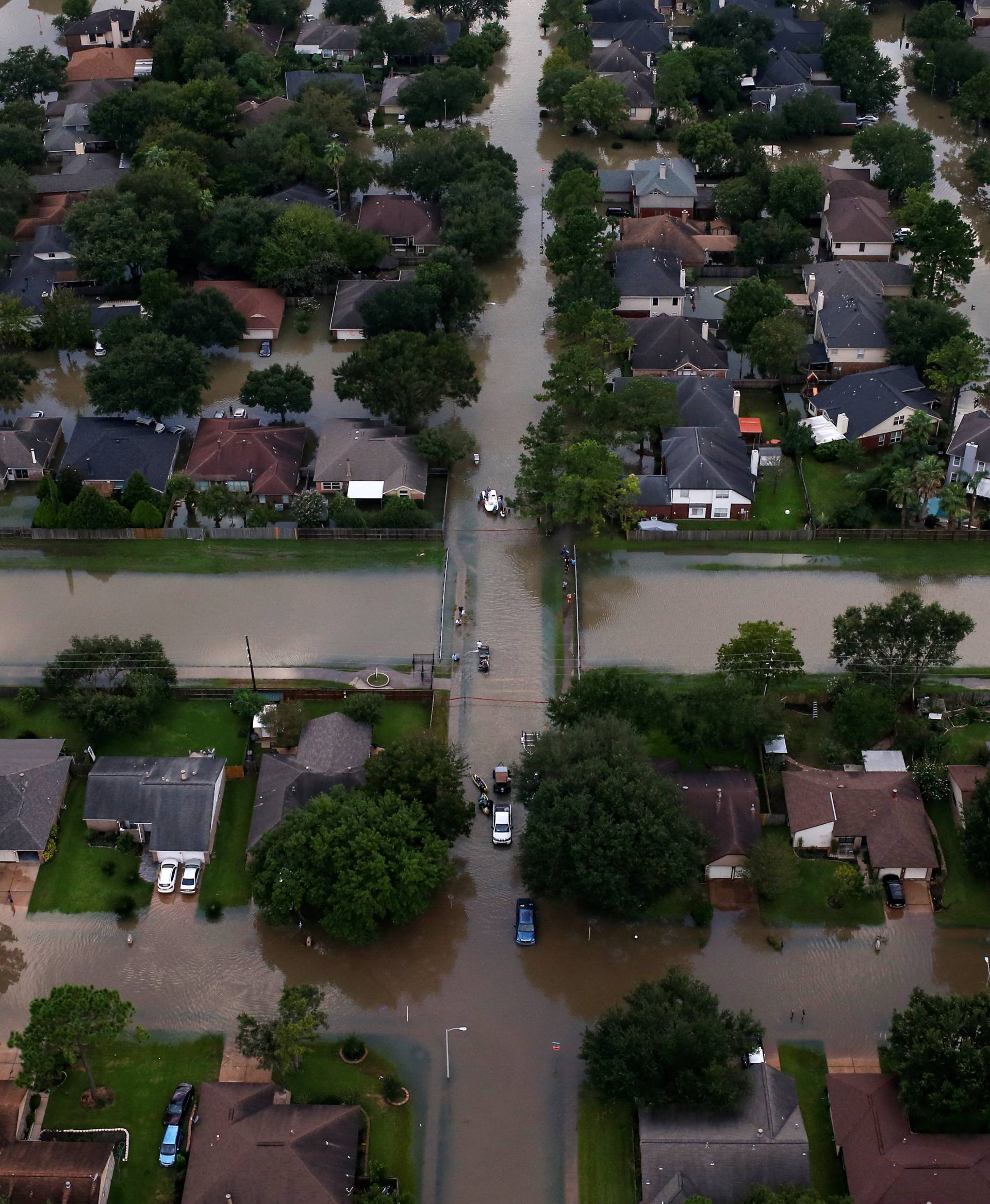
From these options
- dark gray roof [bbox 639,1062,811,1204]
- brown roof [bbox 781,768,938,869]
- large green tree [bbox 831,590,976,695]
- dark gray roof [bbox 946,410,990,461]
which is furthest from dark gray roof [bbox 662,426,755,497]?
dark gray roof [bbox 639,1062,811,1204]

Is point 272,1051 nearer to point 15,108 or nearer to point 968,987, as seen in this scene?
point 968,987

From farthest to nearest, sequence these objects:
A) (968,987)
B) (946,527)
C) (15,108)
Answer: (15,108), (946,527), (968,987)

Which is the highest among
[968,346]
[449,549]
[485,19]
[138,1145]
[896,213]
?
[485,19]

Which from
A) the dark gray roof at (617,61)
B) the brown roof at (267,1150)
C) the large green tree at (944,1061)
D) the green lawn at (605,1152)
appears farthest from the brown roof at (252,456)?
the dark gray roof at (617,61)

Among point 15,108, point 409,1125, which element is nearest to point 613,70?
point 15,108

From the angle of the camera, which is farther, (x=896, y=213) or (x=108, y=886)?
(x=896, y=213)

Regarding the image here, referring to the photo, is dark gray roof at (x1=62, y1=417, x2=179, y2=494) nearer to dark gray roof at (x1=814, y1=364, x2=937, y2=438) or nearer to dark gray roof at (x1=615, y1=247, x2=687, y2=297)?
dark gray roof at (x1=615, y1=247, x2=687, y2=297)

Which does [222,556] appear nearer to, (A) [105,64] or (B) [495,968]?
(B) [495,968]

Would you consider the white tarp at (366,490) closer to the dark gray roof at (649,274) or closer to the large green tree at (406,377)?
the large green tree at (406,377)
